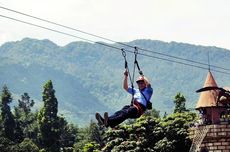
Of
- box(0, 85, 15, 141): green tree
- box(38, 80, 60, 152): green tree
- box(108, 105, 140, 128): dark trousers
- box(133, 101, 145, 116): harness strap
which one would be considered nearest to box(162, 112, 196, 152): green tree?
box(38, 80, 60, 152): green tree

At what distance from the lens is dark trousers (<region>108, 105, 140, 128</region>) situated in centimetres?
1784

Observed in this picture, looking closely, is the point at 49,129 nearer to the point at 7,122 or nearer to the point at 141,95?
the point at 7,122

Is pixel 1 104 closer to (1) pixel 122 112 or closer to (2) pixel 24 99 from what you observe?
(1) pixel 122 112

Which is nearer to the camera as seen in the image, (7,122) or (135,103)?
(135,103)

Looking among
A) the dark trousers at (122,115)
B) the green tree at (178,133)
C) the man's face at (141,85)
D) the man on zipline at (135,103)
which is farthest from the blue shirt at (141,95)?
the green tree at (178,133)

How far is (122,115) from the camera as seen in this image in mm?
18047

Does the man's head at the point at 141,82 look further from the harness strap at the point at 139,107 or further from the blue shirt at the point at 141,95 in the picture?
the harness strap at the point at 139,107

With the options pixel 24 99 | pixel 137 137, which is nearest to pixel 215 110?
pixel 137 137

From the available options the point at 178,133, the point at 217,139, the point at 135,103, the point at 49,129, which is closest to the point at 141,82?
the point at 135,103

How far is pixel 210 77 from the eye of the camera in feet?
152

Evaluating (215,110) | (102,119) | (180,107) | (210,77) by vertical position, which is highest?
(180,107)

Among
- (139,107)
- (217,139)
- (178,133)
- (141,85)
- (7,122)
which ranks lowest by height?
(139,107)

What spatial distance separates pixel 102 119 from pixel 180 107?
5684 cm

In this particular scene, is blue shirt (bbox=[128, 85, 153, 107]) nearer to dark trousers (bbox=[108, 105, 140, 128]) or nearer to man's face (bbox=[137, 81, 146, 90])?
man's face (bbox=[137, 81, 146, 90])
